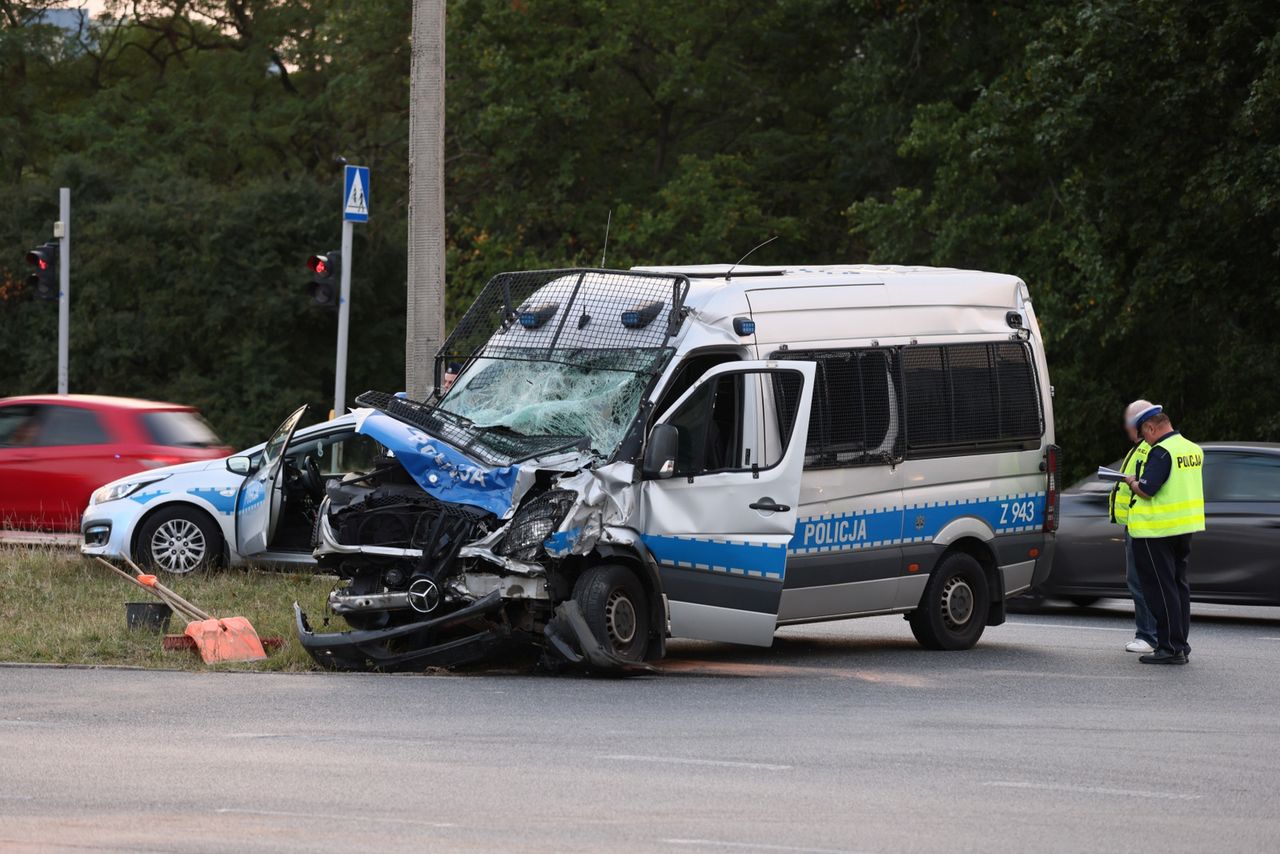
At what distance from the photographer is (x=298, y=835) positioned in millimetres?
7109

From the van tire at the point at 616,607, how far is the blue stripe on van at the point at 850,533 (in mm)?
275

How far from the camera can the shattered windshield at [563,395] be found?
12.0m

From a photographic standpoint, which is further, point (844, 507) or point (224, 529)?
point (224, 529)

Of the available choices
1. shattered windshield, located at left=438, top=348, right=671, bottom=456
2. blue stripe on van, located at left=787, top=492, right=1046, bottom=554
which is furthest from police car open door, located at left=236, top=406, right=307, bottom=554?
blue stripe on van, located at left=787, top=492, right=1046, bottom=554

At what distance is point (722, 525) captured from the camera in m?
12.1

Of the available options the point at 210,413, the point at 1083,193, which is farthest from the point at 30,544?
the point at 210,413

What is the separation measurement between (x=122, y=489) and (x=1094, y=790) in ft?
34.3

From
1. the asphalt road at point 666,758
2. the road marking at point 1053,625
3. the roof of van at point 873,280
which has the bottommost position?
the road marking at point 1053,625

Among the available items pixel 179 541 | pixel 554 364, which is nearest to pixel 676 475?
pixel 554 364

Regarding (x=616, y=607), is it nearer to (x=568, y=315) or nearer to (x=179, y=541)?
(x=568, y=315)

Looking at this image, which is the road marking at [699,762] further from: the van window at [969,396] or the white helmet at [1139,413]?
the white helmet at [1139,413]

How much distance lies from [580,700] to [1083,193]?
20.2 metres

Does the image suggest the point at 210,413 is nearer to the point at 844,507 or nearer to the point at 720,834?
the point at 844,507

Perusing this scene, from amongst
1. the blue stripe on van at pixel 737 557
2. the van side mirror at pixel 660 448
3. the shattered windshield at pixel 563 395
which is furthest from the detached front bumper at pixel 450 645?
the shattered windshield at pixel 563 395
